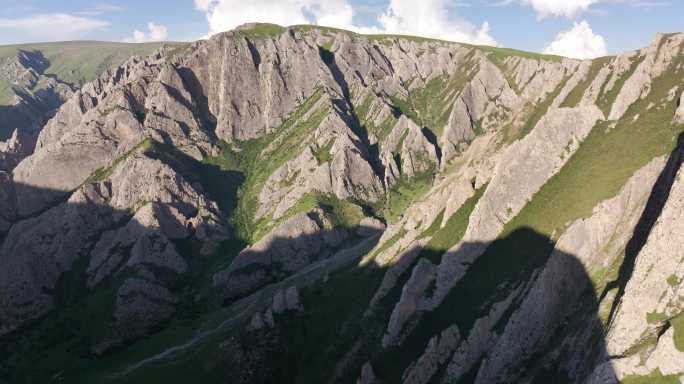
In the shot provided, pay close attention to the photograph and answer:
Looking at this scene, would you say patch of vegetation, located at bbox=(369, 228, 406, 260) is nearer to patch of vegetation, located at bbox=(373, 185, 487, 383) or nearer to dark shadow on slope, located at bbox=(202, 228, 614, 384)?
dark shadow on slope, located at bbox=(202, 228, 614, 384)

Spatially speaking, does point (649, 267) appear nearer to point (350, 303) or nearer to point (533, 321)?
point (533, 321)

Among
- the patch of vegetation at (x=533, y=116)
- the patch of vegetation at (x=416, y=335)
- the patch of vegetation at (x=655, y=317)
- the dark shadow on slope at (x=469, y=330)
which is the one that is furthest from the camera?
the patch of vegetation at (x=533, y=116)

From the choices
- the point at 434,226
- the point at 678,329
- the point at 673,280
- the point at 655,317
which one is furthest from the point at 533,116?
the point at 678,329

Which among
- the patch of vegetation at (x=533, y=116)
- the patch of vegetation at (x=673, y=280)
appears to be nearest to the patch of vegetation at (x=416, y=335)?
the patch of vegetation at (x=673, y=280)

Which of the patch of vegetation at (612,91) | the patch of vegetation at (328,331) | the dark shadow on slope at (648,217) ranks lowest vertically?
the patch of vegetation at (328,331)

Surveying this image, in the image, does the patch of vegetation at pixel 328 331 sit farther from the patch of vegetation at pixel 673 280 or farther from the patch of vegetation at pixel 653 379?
the patch of vegetation at pixel 673 280
